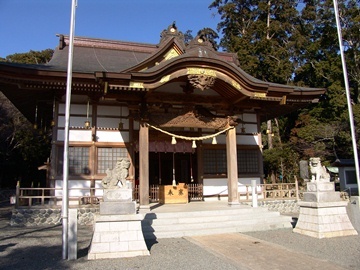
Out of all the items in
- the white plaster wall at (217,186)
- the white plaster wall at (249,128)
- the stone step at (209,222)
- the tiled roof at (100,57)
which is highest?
the tiled roof at (100,57)

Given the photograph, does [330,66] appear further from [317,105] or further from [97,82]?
[97,82]

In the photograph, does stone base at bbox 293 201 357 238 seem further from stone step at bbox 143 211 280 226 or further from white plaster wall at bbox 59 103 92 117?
white plaster wall at bbox 59 103 92 117

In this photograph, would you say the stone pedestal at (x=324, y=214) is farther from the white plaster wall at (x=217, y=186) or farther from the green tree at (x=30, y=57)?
the green tree at (x=30, y=57)

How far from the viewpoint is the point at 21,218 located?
9.31m

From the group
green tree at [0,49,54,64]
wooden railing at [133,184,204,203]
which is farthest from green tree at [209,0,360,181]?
green tree at [0,49,54,64]

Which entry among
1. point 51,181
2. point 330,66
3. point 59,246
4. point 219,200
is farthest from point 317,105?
point 59,246

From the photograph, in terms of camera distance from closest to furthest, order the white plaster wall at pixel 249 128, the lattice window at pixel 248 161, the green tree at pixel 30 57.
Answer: the lattice window at pixel 248 161
the white plaster wall at pixel 249 128
the green tree at pixel 30 57

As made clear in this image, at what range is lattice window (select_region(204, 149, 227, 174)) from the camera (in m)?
12.7

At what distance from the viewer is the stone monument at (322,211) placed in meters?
7.50

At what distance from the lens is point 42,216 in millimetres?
9508

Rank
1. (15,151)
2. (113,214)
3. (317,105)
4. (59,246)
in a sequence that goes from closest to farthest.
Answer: (113,214) → (59,246) → (15,151) → (317,105)

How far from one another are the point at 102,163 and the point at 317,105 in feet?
70.7

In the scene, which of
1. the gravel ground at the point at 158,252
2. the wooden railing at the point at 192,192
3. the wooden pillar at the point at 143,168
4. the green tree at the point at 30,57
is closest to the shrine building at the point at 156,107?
the wooden pillar at the point at 143,168

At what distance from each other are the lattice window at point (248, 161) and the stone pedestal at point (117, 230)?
7.58m
